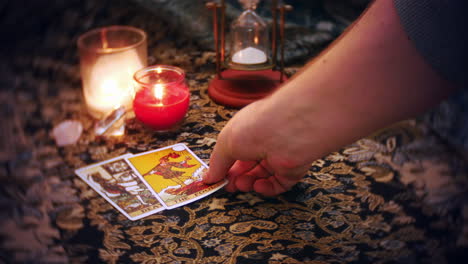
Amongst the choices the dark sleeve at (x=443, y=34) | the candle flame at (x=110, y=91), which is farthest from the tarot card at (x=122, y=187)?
the dark sleeve at (x=443, y=34)

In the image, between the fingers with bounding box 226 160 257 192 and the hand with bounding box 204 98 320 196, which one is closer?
the hand with bounding box 204 98 320 196

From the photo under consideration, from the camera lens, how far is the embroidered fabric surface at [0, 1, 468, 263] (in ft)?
2.73

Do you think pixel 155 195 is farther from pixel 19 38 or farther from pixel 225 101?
pixel 19 38

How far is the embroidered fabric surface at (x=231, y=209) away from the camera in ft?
2.73

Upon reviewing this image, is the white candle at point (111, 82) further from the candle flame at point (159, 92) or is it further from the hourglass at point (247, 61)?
the hourglass at point (247, 61)

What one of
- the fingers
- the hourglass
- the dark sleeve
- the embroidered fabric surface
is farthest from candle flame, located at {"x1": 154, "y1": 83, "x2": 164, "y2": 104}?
the dark sleeve

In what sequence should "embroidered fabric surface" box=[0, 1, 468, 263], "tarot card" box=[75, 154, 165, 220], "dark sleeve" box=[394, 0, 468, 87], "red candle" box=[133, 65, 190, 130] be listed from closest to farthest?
"dark sleeve" box=[394, 0, 468, 87], "embroidered fabric surface" box=[0, 1, 468, 263], "tarot card" box=[75, 154, 165, 220], "red candle" box=[133, 65, 190, 130]

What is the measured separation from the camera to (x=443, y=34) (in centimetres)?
66

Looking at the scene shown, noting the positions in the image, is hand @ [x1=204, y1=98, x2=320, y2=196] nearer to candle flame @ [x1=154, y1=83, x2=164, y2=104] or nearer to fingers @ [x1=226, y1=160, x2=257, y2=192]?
fingers @ [x1=226, y1=160, x2=257, y2=192]

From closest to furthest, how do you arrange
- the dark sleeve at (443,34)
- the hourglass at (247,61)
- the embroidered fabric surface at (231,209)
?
the dark sleeve at (443,34) < the embroidered fabric surface at (231,209) < the hourglass at (247,61)

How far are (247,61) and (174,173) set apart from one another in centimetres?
50

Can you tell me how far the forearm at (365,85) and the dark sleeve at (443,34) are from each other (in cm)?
2

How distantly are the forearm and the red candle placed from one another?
1.52 ft

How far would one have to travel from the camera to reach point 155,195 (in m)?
0.99
